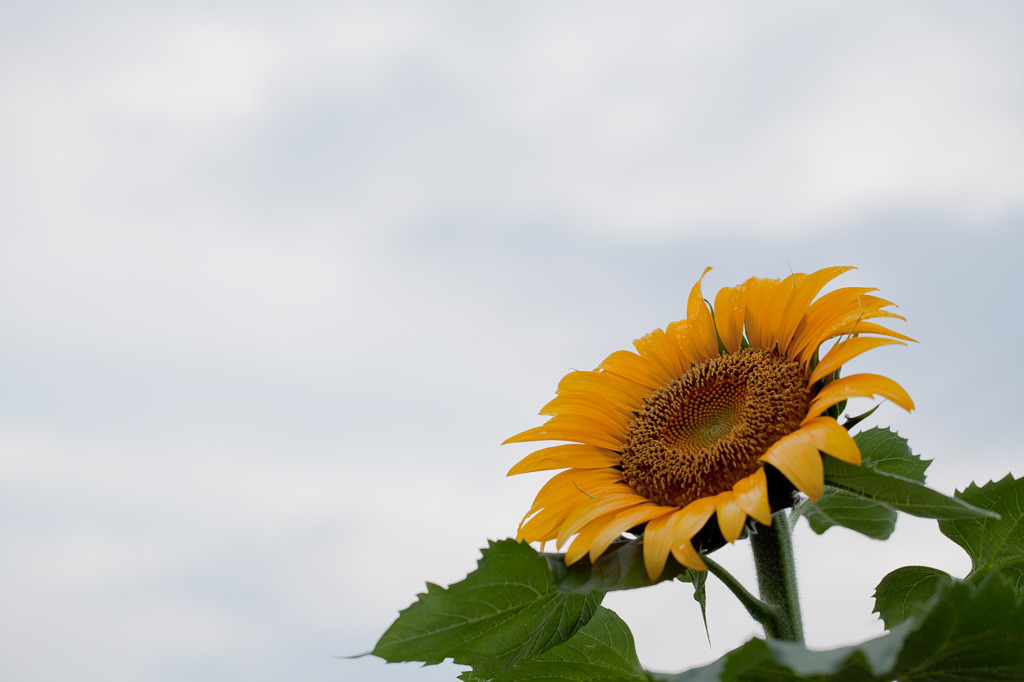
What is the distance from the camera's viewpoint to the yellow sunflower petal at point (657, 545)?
988 millimetres

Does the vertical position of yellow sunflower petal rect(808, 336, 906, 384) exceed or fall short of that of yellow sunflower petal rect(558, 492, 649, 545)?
it exceeds it

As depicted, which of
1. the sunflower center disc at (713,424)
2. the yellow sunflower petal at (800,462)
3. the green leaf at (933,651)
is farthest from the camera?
the sunflower center disc at (713,424)

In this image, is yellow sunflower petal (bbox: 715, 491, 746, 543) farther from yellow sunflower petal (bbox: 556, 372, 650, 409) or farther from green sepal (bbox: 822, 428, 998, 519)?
yellow sunflower petal (bbox: 556, 372, 650, 409)

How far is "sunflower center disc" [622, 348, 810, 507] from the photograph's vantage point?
121 centimetres

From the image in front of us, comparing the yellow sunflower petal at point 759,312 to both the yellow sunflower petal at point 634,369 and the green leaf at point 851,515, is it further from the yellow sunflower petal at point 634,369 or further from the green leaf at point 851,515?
the green leaf at point 851,515

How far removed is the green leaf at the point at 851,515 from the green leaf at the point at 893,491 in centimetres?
2

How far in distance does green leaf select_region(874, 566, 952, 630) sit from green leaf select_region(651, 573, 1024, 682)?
1.74ft

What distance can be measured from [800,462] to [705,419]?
1.10 ft

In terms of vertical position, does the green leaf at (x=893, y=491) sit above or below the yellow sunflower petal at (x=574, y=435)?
below

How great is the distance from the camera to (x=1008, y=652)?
0.83 m

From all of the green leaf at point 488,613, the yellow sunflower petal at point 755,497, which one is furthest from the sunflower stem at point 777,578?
the green leaf at point 488,613

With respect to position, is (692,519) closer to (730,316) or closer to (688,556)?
(688,556)

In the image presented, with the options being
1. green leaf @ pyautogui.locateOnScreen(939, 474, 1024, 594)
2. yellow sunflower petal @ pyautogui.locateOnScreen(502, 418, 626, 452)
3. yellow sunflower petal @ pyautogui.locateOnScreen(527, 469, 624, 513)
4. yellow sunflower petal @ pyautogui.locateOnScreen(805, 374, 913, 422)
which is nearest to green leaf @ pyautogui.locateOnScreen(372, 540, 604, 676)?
yellow sunflower petal @ pyautogui.locateOnScreen(527, 469, 624, 513)

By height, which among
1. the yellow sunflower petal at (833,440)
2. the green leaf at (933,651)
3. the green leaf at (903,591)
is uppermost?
the yellow sunflower petal at (833,440)
